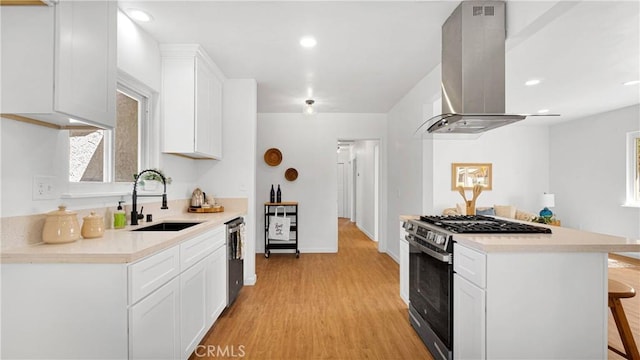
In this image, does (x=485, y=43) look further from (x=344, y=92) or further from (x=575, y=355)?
(x=344, y=92)

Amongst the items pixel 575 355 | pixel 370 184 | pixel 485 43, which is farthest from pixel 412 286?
pixel 370 184

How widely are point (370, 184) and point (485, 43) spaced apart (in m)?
5.18

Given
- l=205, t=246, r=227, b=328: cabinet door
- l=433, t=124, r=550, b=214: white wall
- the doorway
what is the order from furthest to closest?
the doorway → l=433, t=124, r=550, b=214: white wall → l=205, t=246, r=227, b=328: cabinet door

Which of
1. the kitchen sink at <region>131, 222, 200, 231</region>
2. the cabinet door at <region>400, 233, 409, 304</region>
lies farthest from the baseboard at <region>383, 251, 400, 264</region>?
the kitchen sink at <region>131, 222, 200, 231</region>

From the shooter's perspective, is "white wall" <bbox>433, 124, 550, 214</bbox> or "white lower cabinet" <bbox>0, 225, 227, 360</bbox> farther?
"white wall" <bbox>433, 124, 550, 214</bbox>

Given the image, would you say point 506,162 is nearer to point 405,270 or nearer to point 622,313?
point 405,270

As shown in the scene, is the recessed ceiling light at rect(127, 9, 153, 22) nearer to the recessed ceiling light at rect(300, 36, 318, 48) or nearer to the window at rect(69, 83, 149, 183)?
the window at rect(69, 83, 149, 183)

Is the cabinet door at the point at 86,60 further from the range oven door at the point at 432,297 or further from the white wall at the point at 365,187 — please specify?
the white wall at the point at 365,187

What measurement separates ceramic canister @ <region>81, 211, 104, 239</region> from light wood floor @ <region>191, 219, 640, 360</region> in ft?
3.60

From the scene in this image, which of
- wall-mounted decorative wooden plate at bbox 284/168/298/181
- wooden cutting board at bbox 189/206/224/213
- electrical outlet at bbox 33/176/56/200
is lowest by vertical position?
wooden cutting board at bbox 189/206/224/213

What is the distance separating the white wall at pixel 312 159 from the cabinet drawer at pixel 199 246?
279cm

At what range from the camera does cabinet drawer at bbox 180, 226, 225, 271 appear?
199 centimetres

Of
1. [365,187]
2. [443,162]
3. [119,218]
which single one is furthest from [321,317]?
[365,187]

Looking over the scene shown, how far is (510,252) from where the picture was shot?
63.4 inches
